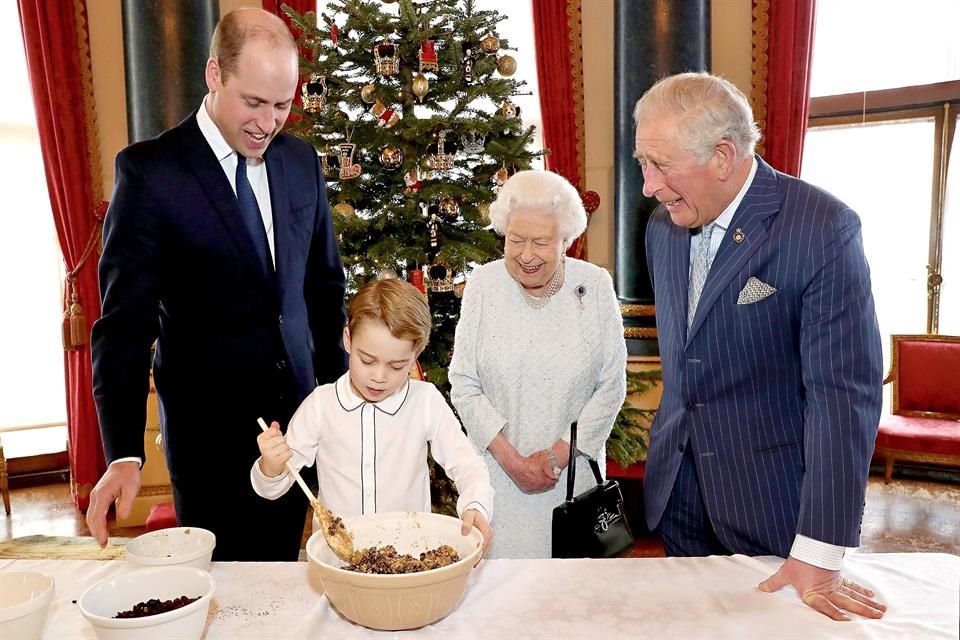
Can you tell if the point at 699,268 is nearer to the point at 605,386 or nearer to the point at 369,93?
the point at 605,386

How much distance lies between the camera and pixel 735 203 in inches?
68.2

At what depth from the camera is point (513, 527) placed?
233 centimetres

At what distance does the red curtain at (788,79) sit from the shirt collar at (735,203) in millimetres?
3707

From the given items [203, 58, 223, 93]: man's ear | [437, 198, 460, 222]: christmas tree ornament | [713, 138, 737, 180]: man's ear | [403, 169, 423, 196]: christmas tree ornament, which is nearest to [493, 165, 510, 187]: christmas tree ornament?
[437, 198, 460, 222]: christmas tree ornament

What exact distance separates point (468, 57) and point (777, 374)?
2.40m

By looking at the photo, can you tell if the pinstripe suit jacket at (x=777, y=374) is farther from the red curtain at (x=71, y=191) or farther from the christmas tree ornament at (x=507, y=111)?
the red curtain at (x=71, y=191)

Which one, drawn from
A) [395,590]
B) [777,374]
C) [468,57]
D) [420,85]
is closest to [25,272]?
[420,85]

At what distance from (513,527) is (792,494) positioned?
0.88 meters

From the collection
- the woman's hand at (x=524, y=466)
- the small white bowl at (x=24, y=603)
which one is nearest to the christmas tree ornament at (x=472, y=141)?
the woman's hand at (x=524, y=466)

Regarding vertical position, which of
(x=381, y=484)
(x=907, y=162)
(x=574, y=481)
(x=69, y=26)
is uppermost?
(x=69, y=26)

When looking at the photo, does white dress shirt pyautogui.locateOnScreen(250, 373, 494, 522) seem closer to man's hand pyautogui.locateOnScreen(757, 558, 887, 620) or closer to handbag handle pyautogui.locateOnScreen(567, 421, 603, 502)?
handbag handle pyautogui.locateOnScreen(567, 421, 603, 502)

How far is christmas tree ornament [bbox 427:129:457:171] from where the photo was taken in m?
3.60

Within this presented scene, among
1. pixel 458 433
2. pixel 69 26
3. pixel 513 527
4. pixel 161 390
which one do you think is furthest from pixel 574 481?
pixel 69 26

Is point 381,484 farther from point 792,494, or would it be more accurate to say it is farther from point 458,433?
point 792,494
